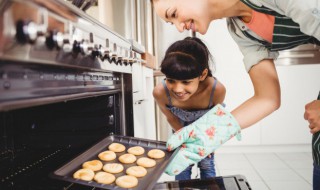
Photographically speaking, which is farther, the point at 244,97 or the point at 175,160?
the point at 244,97

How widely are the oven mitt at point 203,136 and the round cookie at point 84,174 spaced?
31 centimetres

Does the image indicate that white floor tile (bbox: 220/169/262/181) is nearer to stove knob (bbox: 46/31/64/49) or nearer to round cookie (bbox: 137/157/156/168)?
round cookie (bbox: 137/157/156/168)

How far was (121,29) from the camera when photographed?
227 cm

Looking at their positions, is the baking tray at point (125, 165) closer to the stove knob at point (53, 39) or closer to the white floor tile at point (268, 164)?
the stove knob at point (53, 39)

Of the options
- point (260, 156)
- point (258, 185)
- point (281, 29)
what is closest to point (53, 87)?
point (281, 29)

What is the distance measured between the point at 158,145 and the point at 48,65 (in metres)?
0.63

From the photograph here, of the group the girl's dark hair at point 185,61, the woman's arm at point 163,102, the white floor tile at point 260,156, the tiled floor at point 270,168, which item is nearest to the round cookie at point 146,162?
the girl's dark hair at point 185,61

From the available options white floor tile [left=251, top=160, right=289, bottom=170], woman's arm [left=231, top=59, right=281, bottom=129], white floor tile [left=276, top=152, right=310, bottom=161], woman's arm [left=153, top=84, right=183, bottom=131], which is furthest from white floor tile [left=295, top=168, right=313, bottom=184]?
woman's arm [left=231, top=59, right=281, bottom=129]

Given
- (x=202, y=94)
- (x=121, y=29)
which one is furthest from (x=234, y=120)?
(x=121, y=29)

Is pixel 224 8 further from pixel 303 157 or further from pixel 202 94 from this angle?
pixel 303 157

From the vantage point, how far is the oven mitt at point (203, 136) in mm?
1050

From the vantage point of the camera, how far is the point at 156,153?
103cm

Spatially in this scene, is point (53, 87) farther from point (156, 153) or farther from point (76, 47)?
A: point (156, 153)

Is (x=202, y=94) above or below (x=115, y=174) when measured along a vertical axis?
above
